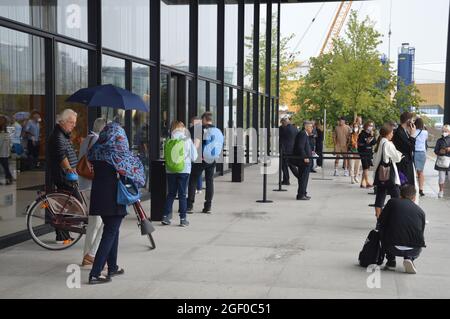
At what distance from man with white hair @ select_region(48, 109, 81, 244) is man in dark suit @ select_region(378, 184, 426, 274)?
4026 millimetres

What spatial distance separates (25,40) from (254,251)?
4330mm

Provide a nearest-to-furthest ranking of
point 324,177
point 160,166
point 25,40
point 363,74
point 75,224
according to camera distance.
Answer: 1. point 75,224
2. point 25,40
3. point 160,166
4. point 324,177
5. point 363,74

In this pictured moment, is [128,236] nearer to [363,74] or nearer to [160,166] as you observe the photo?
[160,166]

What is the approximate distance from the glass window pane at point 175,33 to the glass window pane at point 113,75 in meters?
2.29

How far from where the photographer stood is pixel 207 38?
1722cm

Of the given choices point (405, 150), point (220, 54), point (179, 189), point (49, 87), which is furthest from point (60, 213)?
point (220, 54)

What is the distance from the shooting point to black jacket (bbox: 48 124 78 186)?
7711 millimetres

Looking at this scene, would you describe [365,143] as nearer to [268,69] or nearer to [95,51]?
[95,51]

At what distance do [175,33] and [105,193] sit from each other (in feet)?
30.4

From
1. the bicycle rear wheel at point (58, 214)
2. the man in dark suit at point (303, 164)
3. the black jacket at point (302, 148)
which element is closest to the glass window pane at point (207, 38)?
the black jacket at point (302, 148)

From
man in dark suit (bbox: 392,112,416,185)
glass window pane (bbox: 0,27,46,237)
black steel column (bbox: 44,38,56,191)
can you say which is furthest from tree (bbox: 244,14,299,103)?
glass window pane (bbox: 0,27,46,237)

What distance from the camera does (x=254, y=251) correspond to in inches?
306

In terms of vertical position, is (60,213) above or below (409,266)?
above
